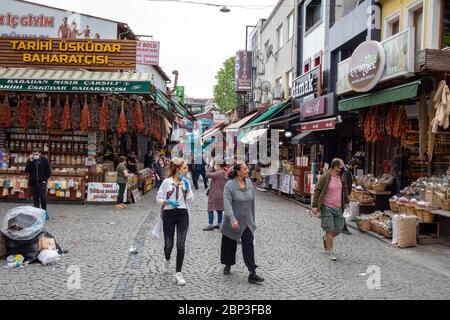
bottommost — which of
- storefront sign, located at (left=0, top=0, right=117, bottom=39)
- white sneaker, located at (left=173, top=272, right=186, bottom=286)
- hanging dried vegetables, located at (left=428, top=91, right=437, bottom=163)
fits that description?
white sneaker, located at (left=173, top=272, right=186, bottom=286)

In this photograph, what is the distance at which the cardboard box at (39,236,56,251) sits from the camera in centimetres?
734

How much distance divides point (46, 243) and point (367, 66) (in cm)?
837

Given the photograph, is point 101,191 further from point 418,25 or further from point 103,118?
point 418,25

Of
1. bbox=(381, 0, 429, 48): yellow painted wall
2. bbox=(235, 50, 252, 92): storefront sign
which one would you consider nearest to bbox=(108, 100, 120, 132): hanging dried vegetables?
bbox=(381, 0, 429, 48): yellow painted wall

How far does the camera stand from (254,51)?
3678 cm

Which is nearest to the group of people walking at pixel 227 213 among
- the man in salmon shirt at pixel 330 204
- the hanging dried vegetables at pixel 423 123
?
the man in salmon shirt at pixel 330 204

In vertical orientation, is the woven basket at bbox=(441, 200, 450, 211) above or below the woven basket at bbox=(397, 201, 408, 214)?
above

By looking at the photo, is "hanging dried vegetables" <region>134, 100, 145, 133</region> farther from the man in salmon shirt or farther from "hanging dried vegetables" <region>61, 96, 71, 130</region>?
the man in salmon shirt

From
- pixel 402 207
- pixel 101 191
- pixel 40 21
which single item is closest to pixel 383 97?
pixel 402 207

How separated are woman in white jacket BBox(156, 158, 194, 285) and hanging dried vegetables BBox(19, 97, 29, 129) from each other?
30.6ft

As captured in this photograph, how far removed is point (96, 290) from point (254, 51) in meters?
32.8

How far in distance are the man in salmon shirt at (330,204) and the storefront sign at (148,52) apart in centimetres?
1181
